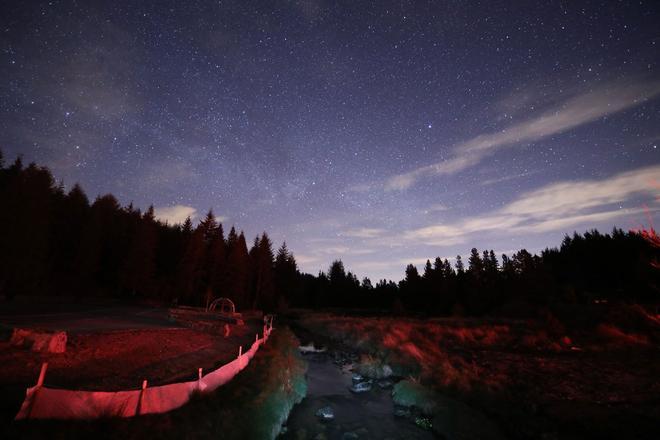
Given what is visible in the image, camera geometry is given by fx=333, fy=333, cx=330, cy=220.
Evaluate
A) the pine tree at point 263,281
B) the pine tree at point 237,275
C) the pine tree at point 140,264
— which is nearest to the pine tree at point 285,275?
the pine tree at point 263,281

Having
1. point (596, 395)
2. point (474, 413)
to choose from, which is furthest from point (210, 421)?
point (596, 395)

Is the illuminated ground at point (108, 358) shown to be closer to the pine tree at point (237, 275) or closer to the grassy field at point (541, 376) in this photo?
the grassy field at point (541, 376)

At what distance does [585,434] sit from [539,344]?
16.4 metres

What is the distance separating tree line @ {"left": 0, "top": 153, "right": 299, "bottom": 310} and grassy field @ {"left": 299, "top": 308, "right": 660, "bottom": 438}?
36.7m

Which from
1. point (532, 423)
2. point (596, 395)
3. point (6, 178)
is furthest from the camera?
point (6, 178)

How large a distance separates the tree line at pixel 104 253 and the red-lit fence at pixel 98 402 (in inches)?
1369

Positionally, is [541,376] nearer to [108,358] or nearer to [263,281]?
[108,358]

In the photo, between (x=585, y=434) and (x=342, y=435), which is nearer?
(x=585, y=434)

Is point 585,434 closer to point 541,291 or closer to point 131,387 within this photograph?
point 131,387

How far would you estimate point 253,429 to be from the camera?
11.1m

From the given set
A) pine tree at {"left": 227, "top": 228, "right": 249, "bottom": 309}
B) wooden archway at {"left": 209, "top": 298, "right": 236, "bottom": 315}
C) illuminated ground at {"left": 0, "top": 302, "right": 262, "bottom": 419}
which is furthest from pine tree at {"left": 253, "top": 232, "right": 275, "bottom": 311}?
illuminated ground at {"left": 0, "top": 302, "right": 262, "bottom": 419}

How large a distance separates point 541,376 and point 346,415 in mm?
10290

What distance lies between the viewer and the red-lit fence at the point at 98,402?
7949 millimetres

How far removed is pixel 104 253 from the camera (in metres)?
56.1
